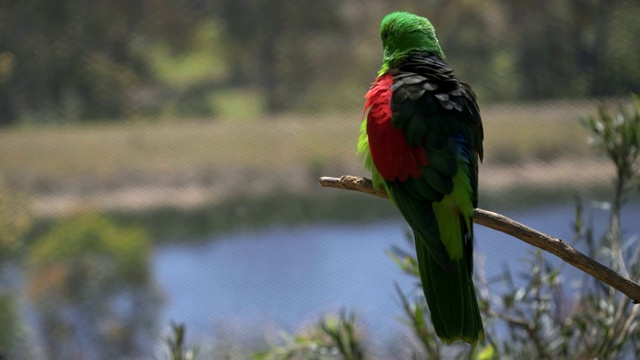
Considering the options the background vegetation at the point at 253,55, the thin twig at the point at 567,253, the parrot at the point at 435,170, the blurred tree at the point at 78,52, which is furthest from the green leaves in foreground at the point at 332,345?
the blurred tree at the point at 78,52

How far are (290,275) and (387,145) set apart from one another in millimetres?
1436

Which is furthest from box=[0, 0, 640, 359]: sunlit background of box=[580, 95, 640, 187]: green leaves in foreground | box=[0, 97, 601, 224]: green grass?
box=[580, 95, 640, 187]: green leaves in foreground

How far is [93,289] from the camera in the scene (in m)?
2.66

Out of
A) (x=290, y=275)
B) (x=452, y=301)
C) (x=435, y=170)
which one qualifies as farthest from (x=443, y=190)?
(x=290, y=275)

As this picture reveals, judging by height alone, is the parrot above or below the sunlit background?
above

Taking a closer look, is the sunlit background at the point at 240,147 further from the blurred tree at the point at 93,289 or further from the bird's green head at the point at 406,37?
the bird's green head at the point at 406,37

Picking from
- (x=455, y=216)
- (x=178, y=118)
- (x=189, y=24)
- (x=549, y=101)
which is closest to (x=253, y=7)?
(x=189, y=24)

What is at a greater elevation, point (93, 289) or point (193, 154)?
point (193, 154)

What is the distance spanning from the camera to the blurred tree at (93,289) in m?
2.62

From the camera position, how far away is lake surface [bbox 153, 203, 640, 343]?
2.59 meters

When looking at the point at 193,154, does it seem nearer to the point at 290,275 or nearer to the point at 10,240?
the point at 290,275

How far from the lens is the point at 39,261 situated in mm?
2621

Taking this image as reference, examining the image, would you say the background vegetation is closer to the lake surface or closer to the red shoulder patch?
the lake surface

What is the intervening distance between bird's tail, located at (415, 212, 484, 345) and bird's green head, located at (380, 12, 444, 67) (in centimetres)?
35
